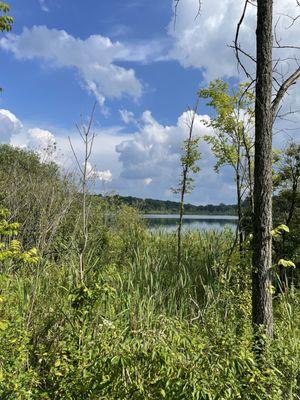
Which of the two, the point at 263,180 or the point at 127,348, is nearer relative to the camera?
the point at 127,348

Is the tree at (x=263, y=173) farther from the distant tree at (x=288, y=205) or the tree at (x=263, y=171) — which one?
the distant tree at (x=288, y=205)

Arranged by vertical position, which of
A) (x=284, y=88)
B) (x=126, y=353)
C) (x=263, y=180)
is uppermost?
(x=284, y=88)

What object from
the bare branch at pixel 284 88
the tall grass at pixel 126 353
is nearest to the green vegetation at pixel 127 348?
the tall grass at pixel 126 353

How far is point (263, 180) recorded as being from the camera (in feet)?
12.5

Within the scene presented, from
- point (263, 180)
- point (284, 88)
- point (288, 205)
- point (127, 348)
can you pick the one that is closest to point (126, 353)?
point (127, 348)

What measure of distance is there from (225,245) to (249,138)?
8.28ft

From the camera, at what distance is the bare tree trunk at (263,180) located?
3.78 m

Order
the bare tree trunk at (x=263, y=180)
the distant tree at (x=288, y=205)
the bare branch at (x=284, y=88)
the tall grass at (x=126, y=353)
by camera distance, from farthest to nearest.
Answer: the distant tree at (x=288, y=205) < the bare branch at (x=284, y=88) < the bare tree trunk at (x=263, y=180) < the tall grass at (x=126, y=353)

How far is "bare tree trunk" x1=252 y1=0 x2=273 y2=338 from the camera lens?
3.78 m

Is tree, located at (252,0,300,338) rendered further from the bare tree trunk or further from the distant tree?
the distant tree

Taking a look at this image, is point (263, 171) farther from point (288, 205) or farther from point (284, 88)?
point (288, 205)

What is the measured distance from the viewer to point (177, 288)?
6.50 meters

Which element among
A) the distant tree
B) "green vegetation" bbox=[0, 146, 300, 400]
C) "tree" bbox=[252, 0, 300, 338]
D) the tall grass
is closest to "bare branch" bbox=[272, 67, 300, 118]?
"tree" bbox=[252, 0, 300, 338]

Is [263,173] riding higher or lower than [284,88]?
lower
